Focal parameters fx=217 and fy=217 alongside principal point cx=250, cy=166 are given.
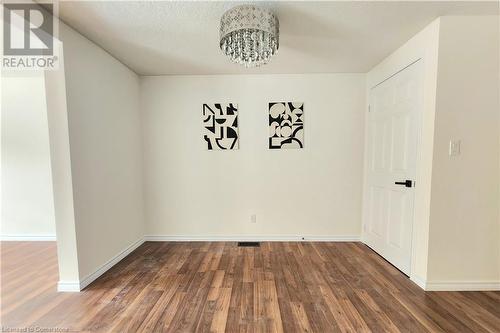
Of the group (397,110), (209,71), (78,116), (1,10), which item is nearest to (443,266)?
(397,110)

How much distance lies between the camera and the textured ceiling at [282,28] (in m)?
1.63

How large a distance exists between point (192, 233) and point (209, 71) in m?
2.26

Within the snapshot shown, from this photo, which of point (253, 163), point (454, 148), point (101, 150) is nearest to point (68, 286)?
point (101, 150)

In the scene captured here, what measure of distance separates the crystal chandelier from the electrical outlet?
1704 mm

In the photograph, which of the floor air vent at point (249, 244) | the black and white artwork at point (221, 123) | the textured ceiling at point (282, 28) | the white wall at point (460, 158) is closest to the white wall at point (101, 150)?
the textured ceiling at point (282, 28)

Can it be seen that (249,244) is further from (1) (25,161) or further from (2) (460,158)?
(1) (25,161)

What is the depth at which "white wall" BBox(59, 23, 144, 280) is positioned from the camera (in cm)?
194

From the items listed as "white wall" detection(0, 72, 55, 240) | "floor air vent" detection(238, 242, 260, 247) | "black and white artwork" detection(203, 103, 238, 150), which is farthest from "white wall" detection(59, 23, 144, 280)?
"floor air vent" detection(238, 242, 260, 247)

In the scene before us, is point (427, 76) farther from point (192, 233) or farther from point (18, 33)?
point (18, 33)

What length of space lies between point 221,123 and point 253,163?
28.1 inches

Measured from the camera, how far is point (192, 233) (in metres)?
3.15

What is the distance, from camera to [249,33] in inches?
62.6

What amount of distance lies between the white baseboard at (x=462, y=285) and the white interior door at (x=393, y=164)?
9.3 inches

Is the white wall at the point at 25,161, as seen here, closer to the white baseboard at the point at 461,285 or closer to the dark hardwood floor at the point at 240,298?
the dark hardwood floor at the point at 240,298
